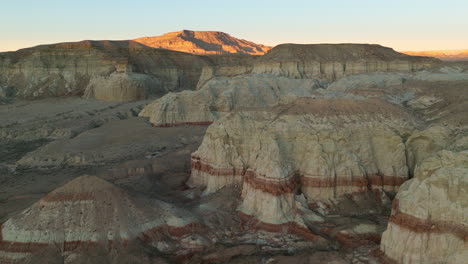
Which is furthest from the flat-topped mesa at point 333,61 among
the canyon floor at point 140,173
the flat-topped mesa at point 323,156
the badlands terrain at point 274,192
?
the flat-topped mesa at point 323,156

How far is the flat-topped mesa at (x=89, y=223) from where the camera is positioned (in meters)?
12.3

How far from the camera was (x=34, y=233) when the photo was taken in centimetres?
1247

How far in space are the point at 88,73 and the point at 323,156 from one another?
189ft

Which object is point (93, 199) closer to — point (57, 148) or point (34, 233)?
point (34, 233)

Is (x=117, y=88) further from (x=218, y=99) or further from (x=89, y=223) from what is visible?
(x=89, y=223)

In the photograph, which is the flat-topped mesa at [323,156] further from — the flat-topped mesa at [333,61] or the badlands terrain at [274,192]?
the flat-topped mesa at [333,61]

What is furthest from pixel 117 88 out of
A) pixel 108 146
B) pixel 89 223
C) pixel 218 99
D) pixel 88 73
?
pixel 89 223

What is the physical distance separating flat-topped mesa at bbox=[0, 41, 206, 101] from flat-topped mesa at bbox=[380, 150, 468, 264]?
48761mm

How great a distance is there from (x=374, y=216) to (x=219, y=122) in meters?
8.05

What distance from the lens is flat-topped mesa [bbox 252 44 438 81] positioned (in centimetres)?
5084

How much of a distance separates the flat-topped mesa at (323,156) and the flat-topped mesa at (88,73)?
42943 millimetres

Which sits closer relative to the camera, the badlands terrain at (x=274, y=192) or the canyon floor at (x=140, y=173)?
the badlands terrain at (x=274, y=192)

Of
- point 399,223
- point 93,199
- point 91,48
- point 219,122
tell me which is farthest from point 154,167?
point 91,48

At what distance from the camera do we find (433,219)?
1032 centimetres
